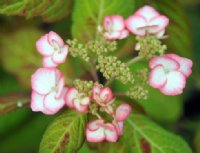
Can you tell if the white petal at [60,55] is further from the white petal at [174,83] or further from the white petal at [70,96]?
the white petal at [174,83]

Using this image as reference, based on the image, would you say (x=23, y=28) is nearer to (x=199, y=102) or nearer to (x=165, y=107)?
(x=165, y=107)

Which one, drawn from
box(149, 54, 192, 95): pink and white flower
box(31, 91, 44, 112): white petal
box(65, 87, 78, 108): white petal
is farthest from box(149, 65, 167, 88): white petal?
box(31, 91, 44, 112): white petal

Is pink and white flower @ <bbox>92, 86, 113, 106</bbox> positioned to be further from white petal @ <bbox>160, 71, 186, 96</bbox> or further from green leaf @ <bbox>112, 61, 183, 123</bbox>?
green leaf @ <bbox>112, 61, 183, 123</bbox>

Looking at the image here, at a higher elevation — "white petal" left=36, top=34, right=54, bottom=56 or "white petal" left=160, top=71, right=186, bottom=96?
"white petal" left=36, top=34, right=54, bottom=56

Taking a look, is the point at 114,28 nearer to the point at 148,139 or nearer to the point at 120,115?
the point at 120,115

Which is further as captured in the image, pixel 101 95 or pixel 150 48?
pixel 150 48

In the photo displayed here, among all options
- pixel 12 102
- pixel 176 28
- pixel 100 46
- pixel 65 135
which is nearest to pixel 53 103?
pixel 65 135
